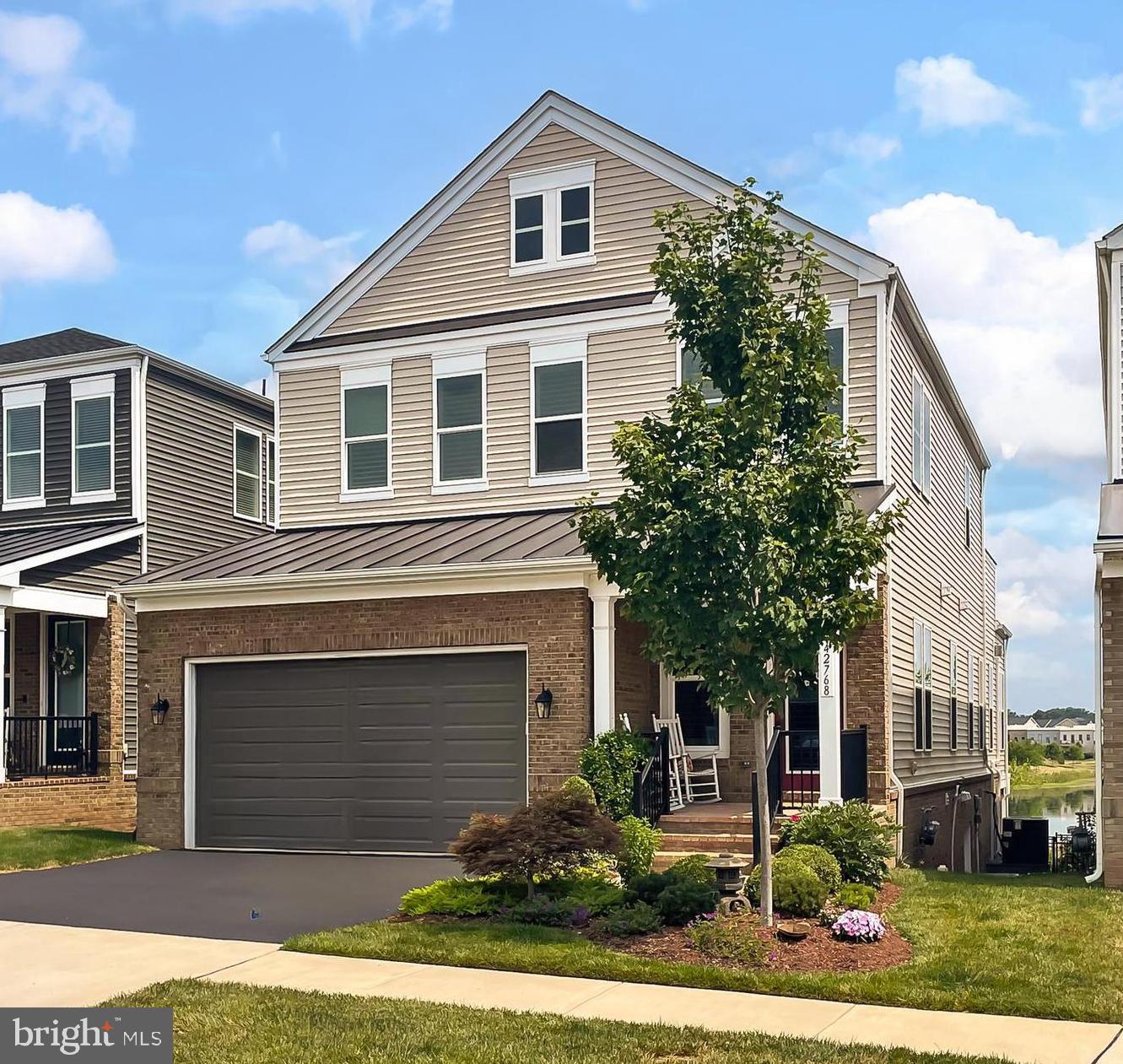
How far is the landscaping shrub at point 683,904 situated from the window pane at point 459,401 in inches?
416

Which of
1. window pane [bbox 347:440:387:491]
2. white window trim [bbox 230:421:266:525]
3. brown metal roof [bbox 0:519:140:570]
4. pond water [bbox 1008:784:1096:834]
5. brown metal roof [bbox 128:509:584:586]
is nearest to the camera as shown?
brown metal roof [bbox 128:509:584:586]

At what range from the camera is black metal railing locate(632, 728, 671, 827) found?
1599 centimetres

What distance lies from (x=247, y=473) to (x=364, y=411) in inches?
287

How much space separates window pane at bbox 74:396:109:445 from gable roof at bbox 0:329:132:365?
910 millimetres

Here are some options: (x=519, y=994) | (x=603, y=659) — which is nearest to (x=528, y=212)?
(x=603, y=659)

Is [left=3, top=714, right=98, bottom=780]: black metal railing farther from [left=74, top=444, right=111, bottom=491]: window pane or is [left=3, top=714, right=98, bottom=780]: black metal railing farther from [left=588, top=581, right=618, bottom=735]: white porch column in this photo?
[left=588, top=581, right=618, bottom=735]: white porch column

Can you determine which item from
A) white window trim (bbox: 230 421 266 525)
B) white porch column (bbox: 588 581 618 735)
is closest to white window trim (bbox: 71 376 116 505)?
white window trim (bbox: 230 421 266 525)

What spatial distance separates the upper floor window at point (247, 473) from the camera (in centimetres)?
2791

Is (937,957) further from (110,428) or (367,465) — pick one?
(110,428)

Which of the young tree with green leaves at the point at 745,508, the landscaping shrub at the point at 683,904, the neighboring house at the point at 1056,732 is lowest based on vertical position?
the neighboring house at the point at 1056,732

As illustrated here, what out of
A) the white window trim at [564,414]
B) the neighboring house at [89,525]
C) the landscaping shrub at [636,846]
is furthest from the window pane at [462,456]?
the landscaping shrub at [636,846]

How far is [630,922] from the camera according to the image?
1135cm

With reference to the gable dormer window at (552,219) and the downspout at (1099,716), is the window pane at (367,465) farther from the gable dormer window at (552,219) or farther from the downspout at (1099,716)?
the downspout at (1099,716)

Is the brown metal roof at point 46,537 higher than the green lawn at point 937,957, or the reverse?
the brown metal roof at point 46,537
